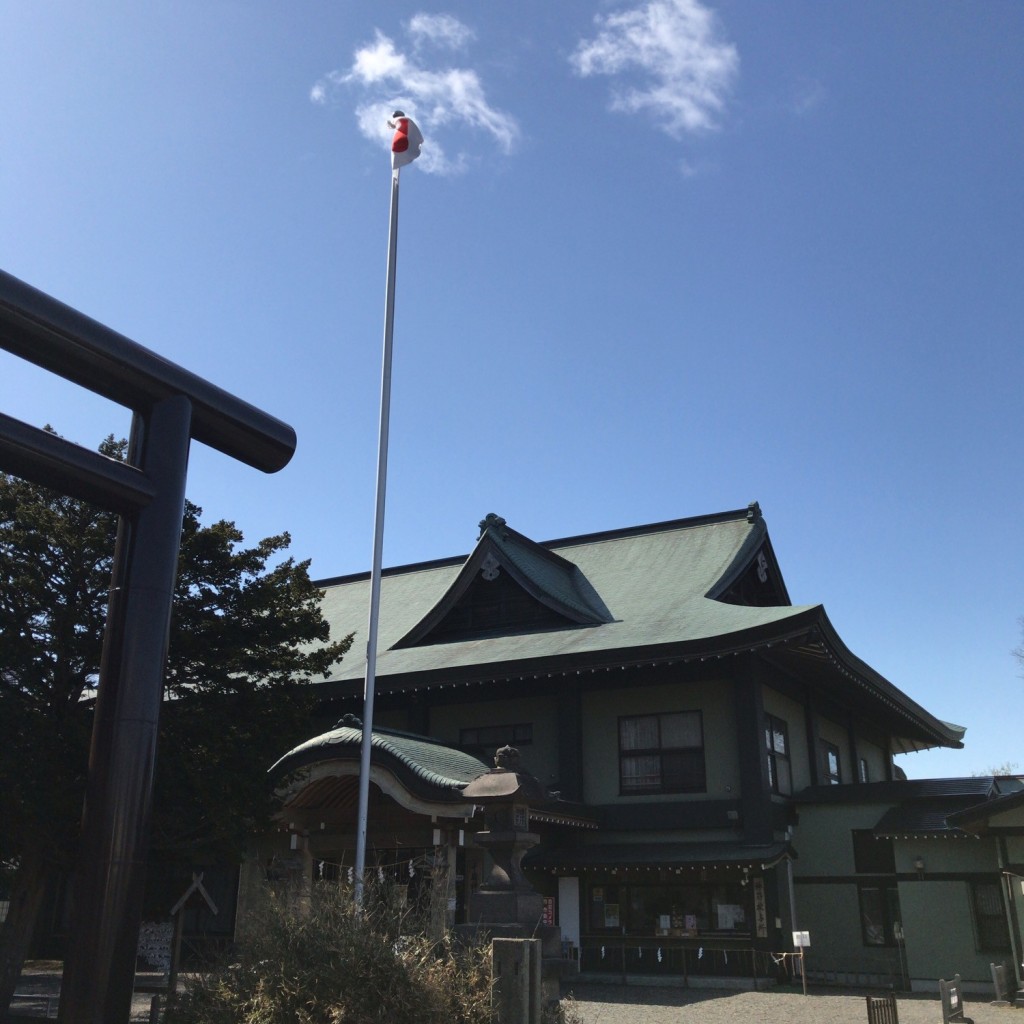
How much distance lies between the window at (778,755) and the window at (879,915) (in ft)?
8.23

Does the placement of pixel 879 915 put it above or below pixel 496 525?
below

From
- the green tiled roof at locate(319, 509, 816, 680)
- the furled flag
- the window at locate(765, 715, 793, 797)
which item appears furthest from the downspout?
the furled flag

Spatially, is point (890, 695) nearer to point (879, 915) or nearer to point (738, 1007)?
point (879, 915)

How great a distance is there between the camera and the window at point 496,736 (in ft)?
74.0

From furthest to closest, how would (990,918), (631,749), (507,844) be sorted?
(631,749) < (990,918) < (507,844)

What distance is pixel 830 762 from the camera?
25.7 meters

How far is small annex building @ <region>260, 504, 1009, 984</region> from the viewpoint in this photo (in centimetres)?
1875

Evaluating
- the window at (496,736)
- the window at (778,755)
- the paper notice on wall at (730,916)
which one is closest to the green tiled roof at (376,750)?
the window at (496,736)

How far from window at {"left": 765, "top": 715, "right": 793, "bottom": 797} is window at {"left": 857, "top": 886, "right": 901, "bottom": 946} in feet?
8.23

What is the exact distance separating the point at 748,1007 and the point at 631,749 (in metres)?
6.39

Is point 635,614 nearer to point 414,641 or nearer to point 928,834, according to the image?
point 414,641

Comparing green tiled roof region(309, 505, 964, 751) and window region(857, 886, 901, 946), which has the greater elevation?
green tiled roof region(309, 505, 964, 751)

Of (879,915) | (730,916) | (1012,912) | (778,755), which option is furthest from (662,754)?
(1012,912)

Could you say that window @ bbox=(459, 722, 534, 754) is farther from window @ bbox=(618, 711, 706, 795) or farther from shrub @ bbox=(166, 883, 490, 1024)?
shrub @ bbox=(166, 883, 490, 1024)
